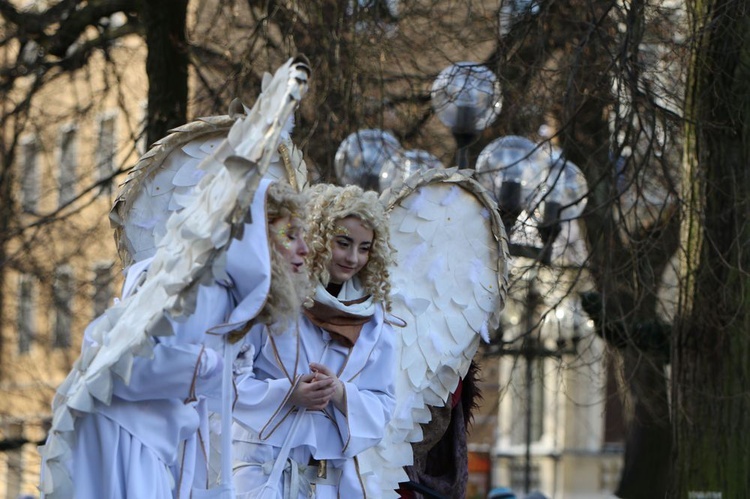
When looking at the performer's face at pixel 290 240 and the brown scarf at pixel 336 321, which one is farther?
the brown scarf at pixel 336 321

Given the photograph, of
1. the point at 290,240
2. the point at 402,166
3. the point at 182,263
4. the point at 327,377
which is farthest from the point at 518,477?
the point at 182,263

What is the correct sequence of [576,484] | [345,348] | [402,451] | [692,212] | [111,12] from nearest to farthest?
[345,348], [402,451], [692,212], [111,12], [576,484]

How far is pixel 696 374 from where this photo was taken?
944 centimetres

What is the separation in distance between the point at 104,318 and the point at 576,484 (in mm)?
26718

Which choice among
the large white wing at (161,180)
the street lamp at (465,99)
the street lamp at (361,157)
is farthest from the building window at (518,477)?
the large white wing at (161,180)

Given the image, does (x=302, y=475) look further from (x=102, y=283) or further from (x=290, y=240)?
(x=102, y=283)

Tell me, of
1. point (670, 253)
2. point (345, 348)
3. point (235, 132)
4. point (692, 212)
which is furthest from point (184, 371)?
point (670, 253)

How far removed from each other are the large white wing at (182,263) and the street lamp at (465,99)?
4962 millimetres

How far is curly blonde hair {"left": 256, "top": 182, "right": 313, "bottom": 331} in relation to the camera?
211 inches

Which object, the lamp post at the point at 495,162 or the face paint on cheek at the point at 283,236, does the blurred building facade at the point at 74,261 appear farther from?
the face paint on cheek at the point at 283,236

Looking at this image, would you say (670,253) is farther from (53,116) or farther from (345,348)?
(53,116)

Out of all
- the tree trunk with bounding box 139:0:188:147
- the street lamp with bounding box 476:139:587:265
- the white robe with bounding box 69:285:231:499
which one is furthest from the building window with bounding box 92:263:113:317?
the white robe with bounding box 69:285:231:499

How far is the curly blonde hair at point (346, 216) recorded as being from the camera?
6.38m

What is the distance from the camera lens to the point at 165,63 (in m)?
11.4
